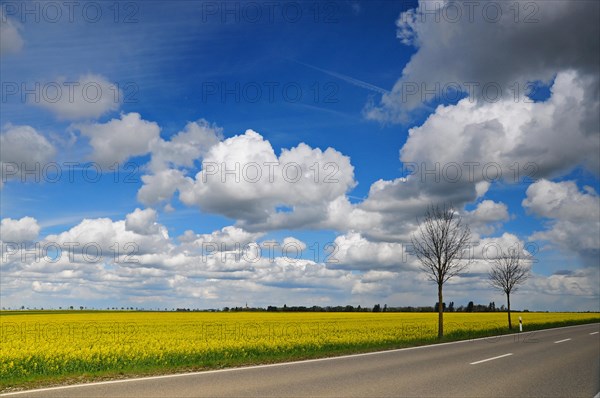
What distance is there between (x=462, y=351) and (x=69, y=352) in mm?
13903

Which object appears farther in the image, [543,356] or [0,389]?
[543,356]

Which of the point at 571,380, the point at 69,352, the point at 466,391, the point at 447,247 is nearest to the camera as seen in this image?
the point at 466,391

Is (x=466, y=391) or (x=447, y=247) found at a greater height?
(x=447, y=247)

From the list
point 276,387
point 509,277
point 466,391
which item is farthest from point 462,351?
point 509,277

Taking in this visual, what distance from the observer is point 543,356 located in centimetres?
1689

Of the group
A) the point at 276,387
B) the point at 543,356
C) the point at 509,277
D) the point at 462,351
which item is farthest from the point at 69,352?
the point at 509,277

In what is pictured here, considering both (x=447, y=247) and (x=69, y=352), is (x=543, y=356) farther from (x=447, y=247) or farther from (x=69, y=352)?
(x=69, y=352)

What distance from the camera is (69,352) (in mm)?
16484

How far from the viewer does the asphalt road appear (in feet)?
31.9

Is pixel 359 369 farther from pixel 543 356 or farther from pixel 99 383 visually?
pixel 543 356

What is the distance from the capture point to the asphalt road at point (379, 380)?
31.9 ft

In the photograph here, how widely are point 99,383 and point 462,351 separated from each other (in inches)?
521

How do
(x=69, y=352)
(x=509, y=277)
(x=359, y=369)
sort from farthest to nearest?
1. (x=509, y=277)
2. (x=69, y=352)
3. (x=359, y=369)

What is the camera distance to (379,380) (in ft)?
36.7
